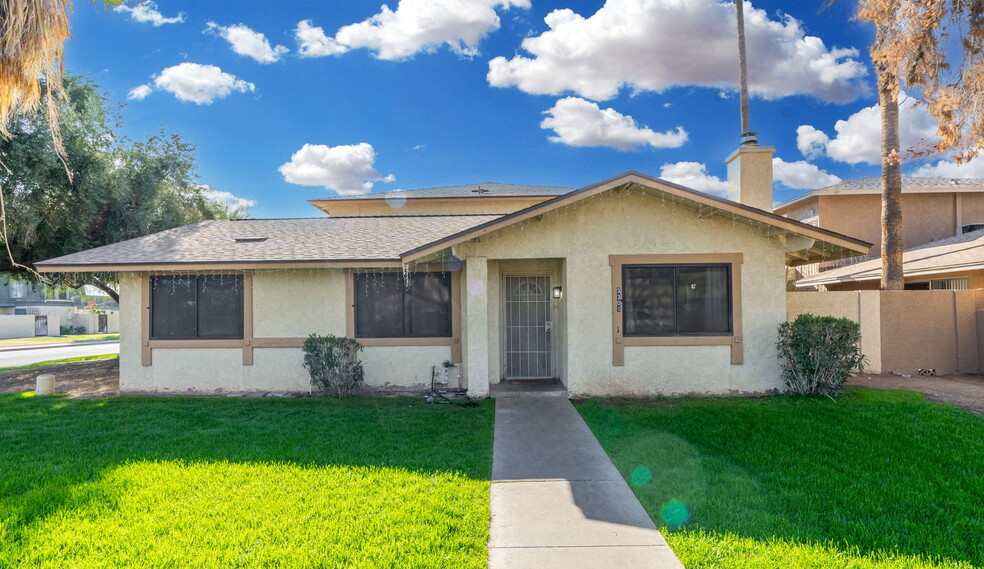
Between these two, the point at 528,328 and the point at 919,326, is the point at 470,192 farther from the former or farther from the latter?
the point at 919,326

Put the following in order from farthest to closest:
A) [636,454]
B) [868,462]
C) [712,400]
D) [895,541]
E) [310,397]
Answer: [310,397]
[712,400]
[636,454]
[868,462]
[895,541]

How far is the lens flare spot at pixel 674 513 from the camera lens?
13.5 ft

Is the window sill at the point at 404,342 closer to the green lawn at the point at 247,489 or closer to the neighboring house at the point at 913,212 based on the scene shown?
the green lawn at the point at 247,489

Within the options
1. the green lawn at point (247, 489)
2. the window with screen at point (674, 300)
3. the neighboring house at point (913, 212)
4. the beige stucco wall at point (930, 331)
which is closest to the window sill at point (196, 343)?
the green lawn at point (247, 489)

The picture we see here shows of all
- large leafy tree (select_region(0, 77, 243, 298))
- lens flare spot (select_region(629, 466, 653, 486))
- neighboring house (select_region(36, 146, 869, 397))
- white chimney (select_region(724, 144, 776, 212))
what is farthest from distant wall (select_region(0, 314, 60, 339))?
white chimney (select_region(724, 144, 776, 212))

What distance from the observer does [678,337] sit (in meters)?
8.87

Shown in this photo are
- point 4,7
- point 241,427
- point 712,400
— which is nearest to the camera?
point 4,7

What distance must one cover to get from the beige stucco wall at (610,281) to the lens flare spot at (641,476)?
353 cm

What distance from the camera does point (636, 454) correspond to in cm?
586

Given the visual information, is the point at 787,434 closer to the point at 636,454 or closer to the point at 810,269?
the point at 636,454

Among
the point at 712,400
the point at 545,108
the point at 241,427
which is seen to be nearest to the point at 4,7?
the point at 241,427

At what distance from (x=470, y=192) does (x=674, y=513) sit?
14.9 metres

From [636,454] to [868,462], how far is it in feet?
8.11

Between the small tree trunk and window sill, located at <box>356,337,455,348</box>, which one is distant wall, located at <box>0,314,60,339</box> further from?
the small tree trunk
